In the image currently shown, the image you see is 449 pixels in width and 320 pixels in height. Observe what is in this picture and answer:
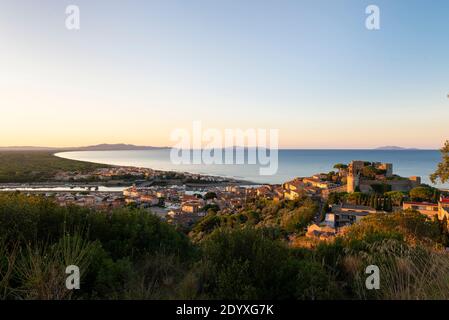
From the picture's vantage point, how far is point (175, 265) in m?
3.71

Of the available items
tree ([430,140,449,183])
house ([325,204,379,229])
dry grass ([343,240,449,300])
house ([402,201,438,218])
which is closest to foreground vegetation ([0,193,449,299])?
dry grass ([343,240,449,300])

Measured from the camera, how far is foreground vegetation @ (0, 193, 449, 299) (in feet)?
8.93

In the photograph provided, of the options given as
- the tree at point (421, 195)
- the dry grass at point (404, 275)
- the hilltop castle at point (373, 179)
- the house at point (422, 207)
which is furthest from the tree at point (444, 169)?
the hilltop castle at point (373, 179)

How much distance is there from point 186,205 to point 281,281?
2365cm

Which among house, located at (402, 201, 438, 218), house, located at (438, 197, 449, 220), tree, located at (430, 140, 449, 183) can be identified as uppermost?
tree, located at (430, 140, 449, 183)

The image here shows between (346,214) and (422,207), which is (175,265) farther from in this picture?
(422,207)

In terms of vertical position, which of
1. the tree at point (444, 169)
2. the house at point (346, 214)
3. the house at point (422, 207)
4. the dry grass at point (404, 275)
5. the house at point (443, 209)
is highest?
the tree at point (444, 169)

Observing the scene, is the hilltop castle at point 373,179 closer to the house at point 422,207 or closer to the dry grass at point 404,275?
the house at point 422,207

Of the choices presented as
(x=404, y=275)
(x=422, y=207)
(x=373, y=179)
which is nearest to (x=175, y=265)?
(x=404, y=275)

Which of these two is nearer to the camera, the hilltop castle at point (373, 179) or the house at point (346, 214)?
the house at point (346, 214)

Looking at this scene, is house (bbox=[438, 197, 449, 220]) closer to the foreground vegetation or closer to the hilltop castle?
the hilltop castle

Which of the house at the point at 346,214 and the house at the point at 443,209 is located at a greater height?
the house at the point at 443,209

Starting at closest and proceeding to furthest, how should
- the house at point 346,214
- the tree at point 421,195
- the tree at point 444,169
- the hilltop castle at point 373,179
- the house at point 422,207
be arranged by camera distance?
1. the tree at point 444,169
2. the house at point 346,214
3. the house at point 422,207
4. the tree at point 421,195
5. the hilltop castle at point 373,179

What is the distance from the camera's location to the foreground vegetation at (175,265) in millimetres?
2721
